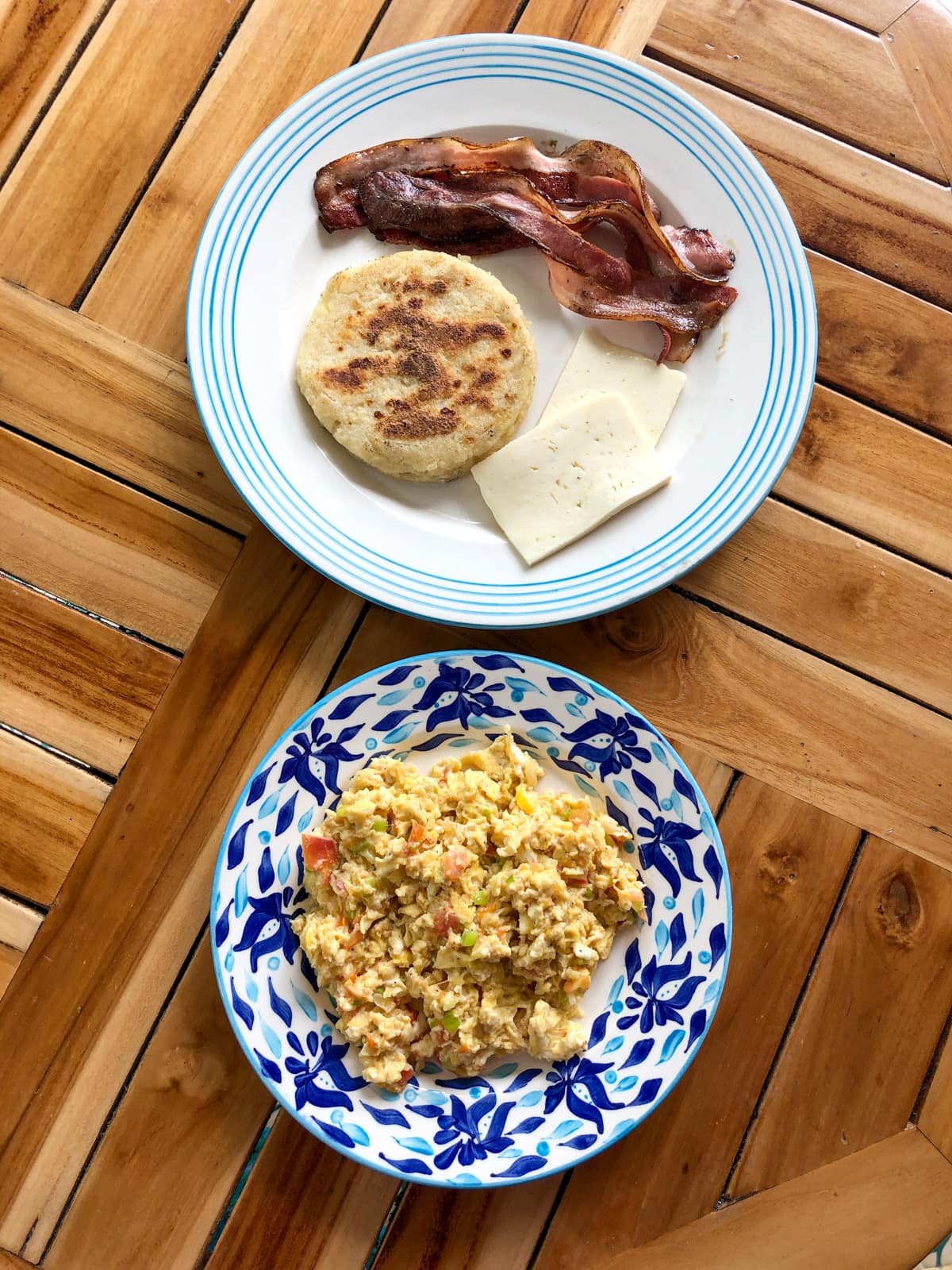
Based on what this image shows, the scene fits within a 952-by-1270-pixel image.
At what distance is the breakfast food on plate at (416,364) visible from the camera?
1599 millimetres

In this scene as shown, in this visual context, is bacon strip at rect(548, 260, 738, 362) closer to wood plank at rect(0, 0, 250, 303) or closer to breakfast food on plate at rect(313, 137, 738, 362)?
breakfast food on plate at rect(313, 137, 738, 362)

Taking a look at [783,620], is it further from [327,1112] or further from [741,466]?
[327,1112]

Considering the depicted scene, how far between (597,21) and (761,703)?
132 cm

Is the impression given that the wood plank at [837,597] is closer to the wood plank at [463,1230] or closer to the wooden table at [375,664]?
the wooden table at [375,664]

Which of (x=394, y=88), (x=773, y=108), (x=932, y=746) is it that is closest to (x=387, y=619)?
(x=394, y=88)

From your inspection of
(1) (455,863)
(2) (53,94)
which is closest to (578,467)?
(1) (455,863)

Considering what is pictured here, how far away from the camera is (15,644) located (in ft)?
5.49

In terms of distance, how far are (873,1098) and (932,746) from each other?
65cm

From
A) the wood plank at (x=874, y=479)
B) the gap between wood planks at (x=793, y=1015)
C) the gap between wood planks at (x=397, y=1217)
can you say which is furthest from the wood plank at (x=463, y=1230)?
the wood plank at (x=874, y=479)

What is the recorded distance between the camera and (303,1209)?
1.61 m

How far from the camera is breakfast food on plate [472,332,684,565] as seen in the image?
1.60m

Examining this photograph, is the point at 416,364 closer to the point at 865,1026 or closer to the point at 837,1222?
the point at 865,1026

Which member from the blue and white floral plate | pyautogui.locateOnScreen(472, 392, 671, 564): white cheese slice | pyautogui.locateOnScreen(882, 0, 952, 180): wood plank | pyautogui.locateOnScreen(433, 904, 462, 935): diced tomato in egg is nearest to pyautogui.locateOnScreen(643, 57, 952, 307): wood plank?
pyautogui.locateOnScreen(882, 0, 952, 180): wood plank

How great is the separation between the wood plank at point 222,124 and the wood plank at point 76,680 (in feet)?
1.80
